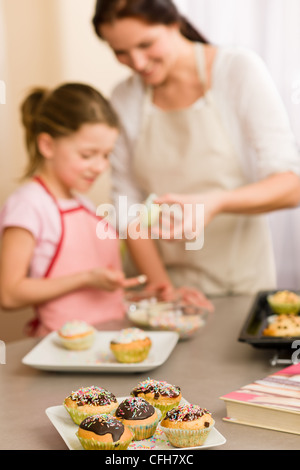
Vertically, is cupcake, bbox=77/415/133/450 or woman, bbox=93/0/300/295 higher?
woman, bbox=93/0/300/295

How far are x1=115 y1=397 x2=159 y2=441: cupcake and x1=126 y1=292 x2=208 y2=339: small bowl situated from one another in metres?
0.44

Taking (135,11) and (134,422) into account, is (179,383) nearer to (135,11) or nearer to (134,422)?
(134,422)

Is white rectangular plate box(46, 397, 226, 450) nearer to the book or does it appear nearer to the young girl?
the book

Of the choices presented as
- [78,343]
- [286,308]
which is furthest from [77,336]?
[286,308]

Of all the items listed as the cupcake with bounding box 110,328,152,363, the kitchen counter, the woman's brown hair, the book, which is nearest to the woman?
the woman's brown hair

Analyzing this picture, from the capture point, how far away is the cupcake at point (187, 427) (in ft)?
2.37

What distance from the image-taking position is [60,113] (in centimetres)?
148

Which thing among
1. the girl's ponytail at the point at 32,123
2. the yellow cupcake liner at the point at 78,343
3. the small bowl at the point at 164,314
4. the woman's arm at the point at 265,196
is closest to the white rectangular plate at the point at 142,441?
the yellow cupcake liner at the point at 78,343

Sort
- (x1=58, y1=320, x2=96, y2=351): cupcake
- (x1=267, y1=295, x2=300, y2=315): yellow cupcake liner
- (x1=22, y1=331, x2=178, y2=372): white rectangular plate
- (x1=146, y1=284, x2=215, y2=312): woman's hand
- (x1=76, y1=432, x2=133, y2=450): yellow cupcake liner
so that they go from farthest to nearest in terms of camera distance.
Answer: (x1=146, y1=284, x2=215, y2=312): woman's hand
(x1=267, y1=295, x2=300, y2=315): yellow cupcake liner
(x1=58, y1=320, x2=96, y2=351): cupcake
(x1=22, y1=331, x2=178, y2=372): white rectangular plate
(x1=76, y1=432, x2=133, y2=450): yellow cupcake liner

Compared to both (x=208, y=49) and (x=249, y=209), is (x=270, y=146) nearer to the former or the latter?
(x=249, y=209)

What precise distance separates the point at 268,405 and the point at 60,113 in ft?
3.06

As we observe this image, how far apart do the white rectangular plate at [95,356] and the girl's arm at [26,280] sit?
166 mm

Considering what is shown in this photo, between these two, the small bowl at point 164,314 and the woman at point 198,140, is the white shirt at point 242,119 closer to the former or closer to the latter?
the woman at point 198,140

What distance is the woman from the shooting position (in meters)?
1.49
